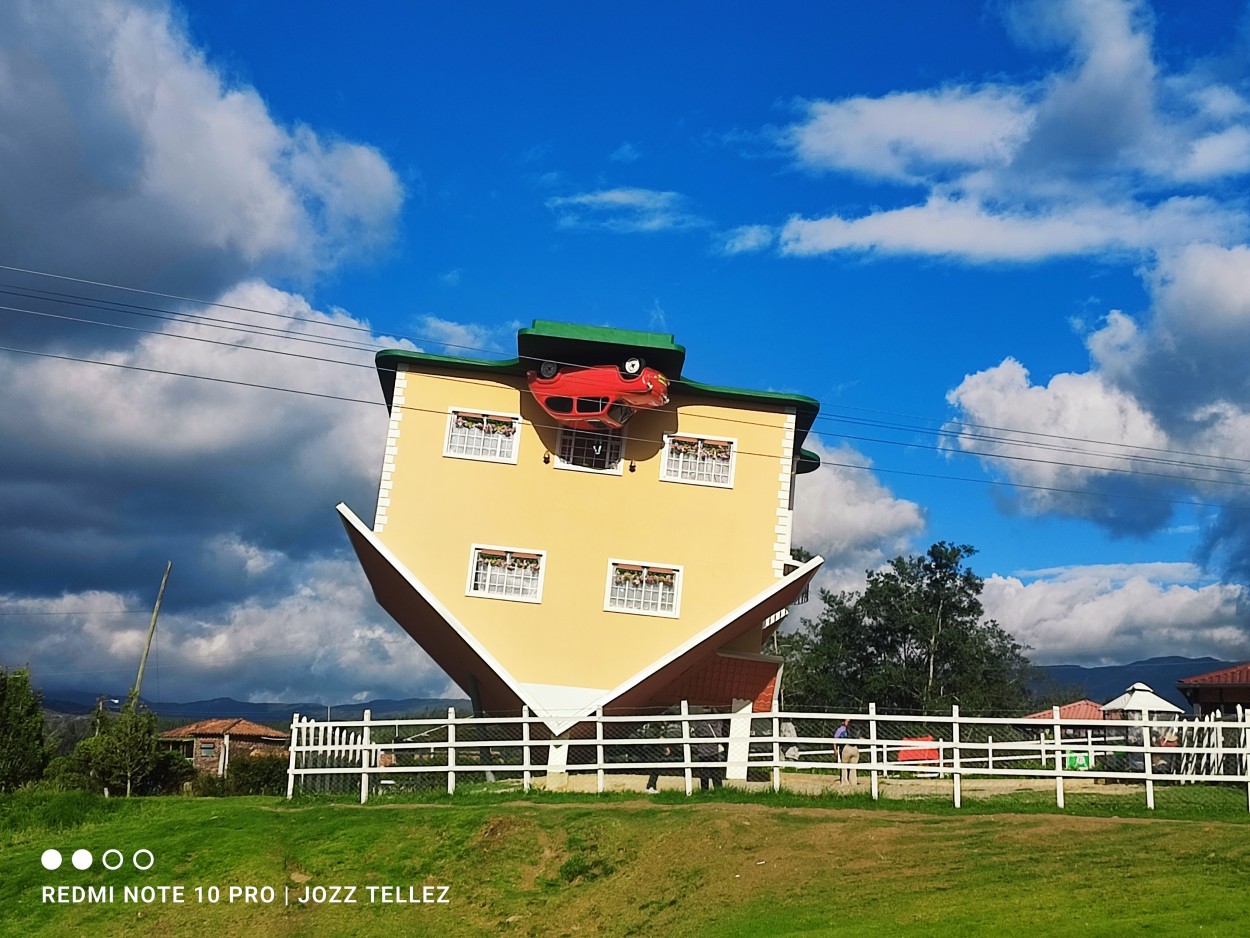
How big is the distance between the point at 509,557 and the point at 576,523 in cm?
177

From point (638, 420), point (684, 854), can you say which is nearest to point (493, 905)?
point (684, 854)

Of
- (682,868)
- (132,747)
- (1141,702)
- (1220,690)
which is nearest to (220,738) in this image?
(132,747)

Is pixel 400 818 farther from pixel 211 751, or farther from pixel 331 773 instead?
pixel 211 751

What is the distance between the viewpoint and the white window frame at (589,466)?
2712 cm

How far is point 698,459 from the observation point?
27.5 m

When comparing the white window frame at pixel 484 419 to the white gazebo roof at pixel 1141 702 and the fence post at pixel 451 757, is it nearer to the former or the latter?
the fence post at pixel 451 757

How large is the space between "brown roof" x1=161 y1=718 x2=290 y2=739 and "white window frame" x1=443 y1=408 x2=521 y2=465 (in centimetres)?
3721

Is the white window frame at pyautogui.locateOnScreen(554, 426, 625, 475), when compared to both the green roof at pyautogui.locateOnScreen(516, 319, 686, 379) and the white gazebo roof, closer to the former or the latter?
the green roof at pyautogui.locateOnScreen(516, 319, 686, 379)

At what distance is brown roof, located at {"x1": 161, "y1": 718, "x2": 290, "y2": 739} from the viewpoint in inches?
2338

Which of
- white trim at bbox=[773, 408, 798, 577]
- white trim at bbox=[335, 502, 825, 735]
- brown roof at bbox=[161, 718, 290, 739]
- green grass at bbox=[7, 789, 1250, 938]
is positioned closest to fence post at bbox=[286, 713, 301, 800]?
green grass at bbox=[7, 789, 1250, 938]

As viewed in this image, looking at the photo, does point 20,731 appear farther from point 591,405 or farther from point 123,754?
point 591,405

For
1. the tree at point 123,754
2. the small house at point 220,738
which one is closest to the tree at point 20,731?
the tree at point 123,754

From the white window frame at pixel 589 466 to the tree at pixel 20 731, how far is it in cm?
1655

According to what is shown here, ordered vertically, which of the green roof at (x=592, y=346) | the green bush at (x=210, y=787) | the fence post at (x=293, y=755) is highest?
the green roof at (x=592, y=346)
